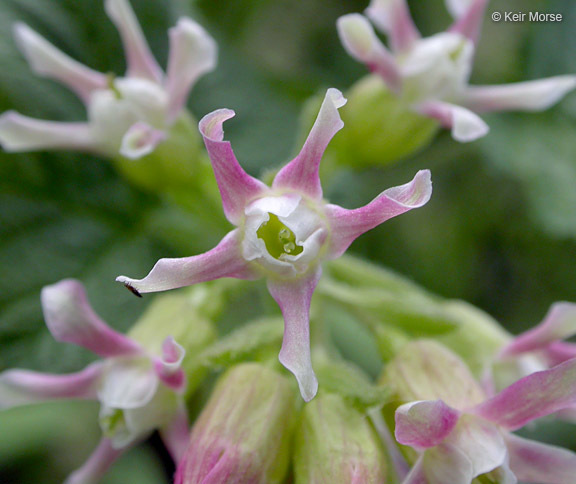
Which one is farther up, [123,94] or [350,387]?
[123,94]

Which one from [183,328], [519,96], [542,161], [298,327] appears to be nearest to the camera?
[298,327]

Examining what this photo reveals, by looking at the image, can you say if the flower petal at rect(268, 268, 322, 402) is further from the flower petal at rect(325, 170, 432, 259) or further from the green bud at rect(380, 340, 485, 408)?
the green bud at rect(380, 340, 485, 408)

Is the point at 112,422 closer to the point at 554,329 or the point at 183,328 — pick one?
the point at 183,328

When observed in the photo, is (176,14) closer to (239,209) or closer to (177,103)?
(177,103)

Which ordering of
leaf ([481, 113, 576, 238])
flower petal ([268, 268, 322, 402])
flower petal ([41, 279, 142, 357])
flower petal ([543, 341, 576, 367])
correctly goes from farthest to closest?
1. leaf ([481, 113, 576, 238])
2. flower petal ([543, 341, 576, 367])
3. flower petal ([41, 279, 142, 357])
4. flower petal ([268, 268, 322, 402])

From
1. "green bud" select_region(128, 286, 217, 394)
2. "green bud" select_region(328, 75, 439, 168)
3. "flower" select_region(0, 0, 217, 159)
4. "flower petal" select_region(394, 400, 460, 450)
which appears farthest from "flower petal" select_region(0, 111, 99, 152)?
"flower petal" select_region(394, 400, 460, 450)

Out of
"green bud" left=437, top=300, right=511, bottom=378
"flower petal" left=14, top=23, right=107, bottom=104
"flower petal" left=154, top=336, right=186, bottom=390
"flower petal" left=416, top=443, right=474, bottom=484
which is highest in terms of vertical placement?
"flower petal" left=14, top=23, right=107, bottom=104

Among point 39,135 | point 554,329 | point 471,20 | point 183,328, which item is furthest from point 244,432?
point 471,20
